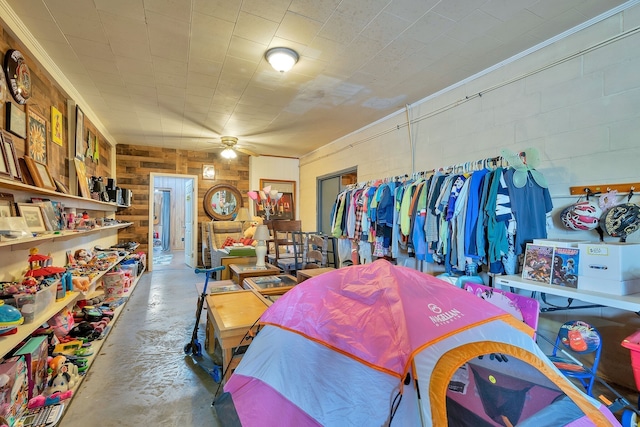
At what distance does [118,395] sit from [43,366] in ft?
1.77

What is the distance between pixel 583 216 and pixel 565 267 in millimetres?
487

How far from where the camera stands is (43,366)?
1979 millimetres

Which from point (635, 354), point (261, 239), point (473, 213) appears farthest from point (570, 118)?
point (261, 239)

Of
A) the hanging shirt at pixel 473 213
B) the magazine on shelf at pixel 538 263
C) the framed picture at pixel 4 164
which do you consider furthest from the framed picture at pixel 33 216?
the magazine on shelf at pixel 538 263

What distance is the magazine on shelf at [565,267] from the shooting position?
71.4 inches

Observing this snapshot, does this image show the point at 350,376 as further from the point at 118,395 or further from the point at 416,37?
the point at 416,37

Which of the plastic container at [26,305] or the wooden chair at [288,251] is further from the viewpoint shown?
the wooden chair at [288,251]

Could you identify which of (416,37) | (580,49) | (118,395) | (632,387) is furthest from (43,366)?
(580,49)

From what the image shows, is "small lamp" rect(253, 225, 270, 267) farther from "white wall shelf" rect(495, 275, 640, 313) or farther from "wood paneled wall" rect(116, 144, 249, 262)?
"wood paneled wall" rect(116, 144, 249, 262)

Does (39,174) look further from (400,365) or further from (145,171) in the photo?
(145,171)

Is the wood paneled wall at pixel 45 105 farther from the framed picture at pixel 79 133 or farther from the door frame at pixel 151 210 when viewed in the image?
the door frame at pixel 151 210

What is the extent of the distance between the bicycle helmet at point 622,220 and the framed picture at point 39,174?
13.4 ft

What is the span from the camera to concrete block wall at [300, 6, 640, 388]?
1963 mm

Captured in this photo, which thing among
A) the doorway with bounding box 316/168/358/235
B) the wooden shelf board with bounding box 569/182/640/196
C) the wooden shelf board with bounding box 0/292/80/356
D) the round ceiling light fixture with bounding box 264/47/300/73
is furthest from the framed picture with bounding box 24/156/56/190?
the wooden shelf board with bounding box 569/182/640/196
